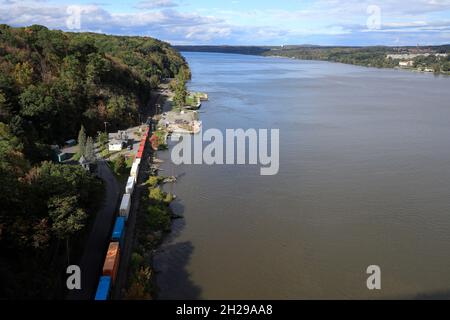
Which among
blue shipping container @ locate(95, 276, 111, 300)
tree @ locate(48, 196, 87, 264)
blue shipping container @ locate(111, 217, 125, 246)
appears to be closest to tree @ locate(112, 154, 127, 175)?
blue shipping container @ locate(111, 217, 125, 246)

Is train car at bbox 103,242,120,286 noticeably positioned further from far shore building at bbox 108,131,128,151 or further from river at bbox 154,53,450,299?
far shore building at bbox 108,131,128,151

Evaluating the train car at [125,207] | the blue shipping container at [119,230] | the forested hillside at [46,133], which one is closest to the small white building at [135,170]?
the train car at [125,207]

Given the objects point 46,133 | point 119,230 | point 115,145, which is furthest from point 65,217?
point 46,133
